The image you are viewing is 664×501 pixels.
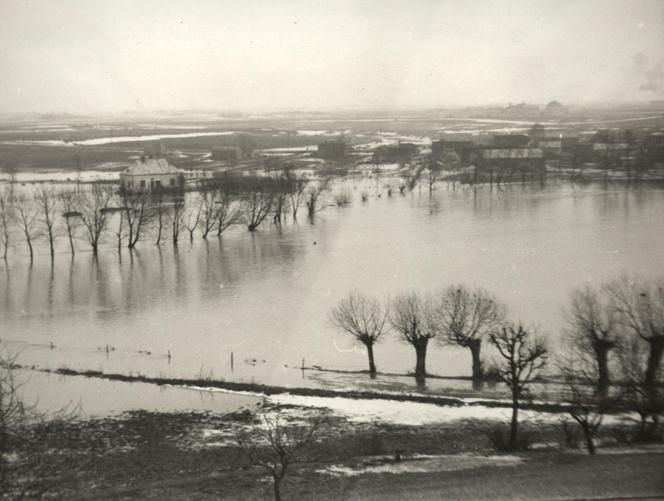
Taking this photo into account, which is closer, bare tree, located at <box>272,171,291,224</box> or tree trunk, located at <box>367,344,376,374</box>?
tree trunk, located at <box>367,344,376,374</box>

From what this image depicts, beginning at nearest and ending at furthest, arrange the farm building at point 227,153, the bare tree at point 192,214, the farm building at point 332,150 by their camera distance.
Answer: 1. the bare tree at point 192,214
2. the farm building at point 227,153
3. the farm building at point 332,150

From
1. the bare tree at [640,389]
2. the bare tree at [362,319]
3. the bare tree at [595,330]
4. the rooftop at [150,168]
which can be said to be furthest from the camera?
the rooftop at [150,168]

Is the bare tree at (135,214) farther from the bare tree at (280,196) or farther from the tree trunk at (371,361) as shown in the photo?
the tree trunk at (371,361)

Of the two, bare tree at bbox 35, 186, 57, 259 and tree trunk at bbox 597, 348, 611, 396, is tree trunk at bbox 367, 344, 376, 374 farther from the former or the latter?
bare tree at bbox 35, 186, 57, 259

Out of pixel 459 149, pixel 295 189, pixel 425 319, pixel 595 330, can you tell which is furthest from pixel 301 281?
pixel 459 149

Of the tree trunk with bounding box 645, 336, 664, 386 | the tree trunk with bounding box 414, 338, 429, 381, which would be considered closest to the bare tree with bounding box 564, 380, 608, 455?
the tree trunk with bounding box 645, 336, 664, 386

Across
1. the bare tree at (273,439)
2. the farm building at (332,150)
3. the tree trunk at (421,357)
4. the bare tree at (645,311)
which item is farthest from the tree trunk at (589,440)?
the farm building at (332,150)
